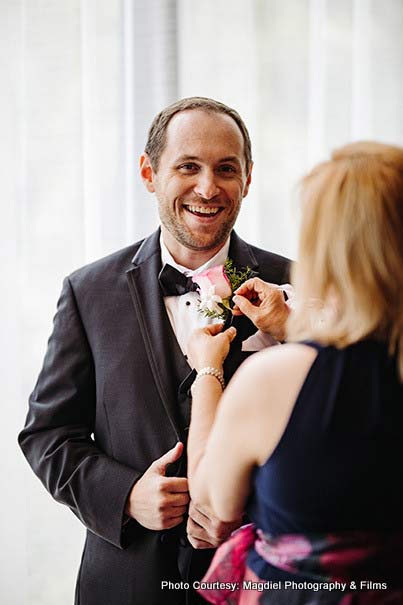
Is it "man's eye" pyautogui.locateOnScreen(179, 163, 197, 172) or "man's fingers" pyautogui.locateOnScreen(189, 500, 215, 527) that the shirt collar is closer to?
"man's eye" pyautogui.locateOnScreen(179, 163, 197, 172)

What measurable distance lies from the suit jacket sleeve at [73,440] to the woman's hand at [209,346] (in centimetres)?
37

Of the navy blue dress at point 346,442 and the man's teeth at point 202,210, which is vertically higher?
the man's teeth at point 202,210

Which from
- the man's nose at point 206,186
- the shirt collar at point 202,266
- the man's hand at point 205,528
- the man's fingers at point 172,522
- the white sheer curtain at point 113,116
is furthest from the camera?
the white sheer curtain at point 113,116

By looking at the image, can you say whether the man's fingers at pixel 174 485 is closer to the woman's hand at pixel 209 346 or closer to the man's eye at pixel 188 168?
the woman's hand at pixel 209 346

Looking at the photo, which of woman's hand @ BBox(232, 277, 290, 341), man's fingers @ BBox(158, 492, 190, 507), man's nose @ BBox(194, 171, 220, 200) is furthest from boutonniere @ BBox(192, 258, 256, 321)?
man's fingers @ BBox(158, 492, 190, 507)

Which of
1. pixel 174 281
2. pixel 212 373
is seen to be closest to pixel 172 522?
pixel 212 373

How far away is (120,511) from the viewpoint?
1798 millimetres

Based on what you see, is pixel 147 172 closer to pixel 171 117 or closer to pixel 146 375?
pixel 171 117

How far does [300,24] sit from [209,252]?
3.18 feet

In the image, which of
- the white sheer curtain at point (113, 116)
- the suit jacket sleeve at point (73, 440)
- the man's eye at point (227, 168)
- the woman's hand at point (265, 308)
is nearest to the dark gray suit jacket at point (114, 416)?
the suit jacket sleeve at point (73, 440)

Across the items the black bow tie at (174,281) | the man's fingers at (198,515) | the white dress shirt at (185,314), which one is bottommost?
the man's fingers at (198,515)

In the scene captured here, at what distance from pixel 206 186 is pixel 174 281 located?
0.25 m

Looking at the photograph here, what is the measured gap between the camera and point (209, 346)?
1616 millimetres

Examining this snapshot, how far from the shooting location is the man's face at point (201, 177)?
6.31 ft
